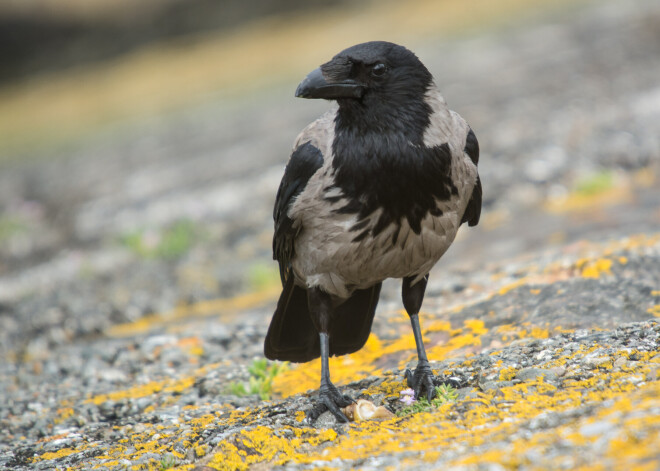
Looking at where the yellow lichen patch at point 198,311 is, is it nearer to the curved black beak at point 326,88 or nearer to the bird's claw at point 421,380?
the bird's claw at point 421,380

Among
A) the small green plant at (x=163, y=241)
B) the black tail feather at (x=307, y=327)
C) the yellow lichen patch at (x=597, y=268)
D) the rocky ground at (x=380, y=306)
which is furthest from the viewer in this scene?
the small green plant at (x=163, y=241)

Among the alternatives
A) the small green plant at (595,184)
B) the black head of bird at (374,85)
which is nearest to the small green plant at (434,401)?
the black head of bird at (374,85)

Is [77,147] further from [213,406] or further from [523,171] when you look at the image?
[213,406]

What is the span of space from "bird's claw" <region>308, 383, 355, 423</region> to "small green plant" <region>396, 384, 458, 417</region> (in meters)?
0.27

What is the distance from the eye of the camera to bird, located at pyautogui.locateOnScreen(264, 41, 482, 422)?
3467 mm

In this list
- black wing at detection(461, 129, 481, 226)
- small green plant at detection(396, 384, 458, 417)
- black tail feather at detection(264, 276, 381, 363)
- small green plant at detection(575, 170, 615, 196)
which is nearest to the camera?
small green plant at detection(396, 384, 458, 417)

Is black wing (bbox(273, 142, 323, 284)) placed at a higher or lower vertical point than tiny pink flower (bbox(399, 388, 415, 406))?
higher

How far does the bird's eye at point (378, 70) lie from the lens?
354 centimetres

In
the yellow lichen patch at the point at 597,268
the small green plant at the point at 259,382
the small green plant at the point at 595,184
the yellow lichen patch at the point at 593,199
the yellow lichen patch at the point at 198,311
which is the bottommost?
the small green plant at the point at 259,382

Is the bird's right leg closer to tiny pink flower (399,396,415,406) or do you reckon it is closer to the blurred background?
tiny pink flower (399,396,415,406)

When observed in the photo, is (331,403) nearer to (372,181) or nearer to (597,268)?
(372,181)

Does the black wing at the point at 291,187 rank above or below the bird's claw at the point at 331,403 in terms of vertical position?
above

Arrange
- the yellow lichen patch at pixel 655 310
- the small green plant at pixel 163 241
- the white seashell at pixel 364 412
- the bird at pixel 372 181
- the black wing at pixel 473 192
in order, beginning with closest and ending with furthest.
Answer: the white seashell at pixel 364 412 < the bird at pixel 372 181 < the black wing at pixel 473 192 < the yellow lichen patch at pixel 655 310 < the small green plant at pixel 163 241

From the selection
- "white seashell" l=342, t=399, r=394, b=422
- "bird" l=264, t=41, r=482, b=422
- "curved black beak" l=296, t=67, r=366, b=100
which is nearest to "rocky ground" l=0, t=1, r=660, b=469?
"white seashell" l=342, t=399, r=394, b=422
